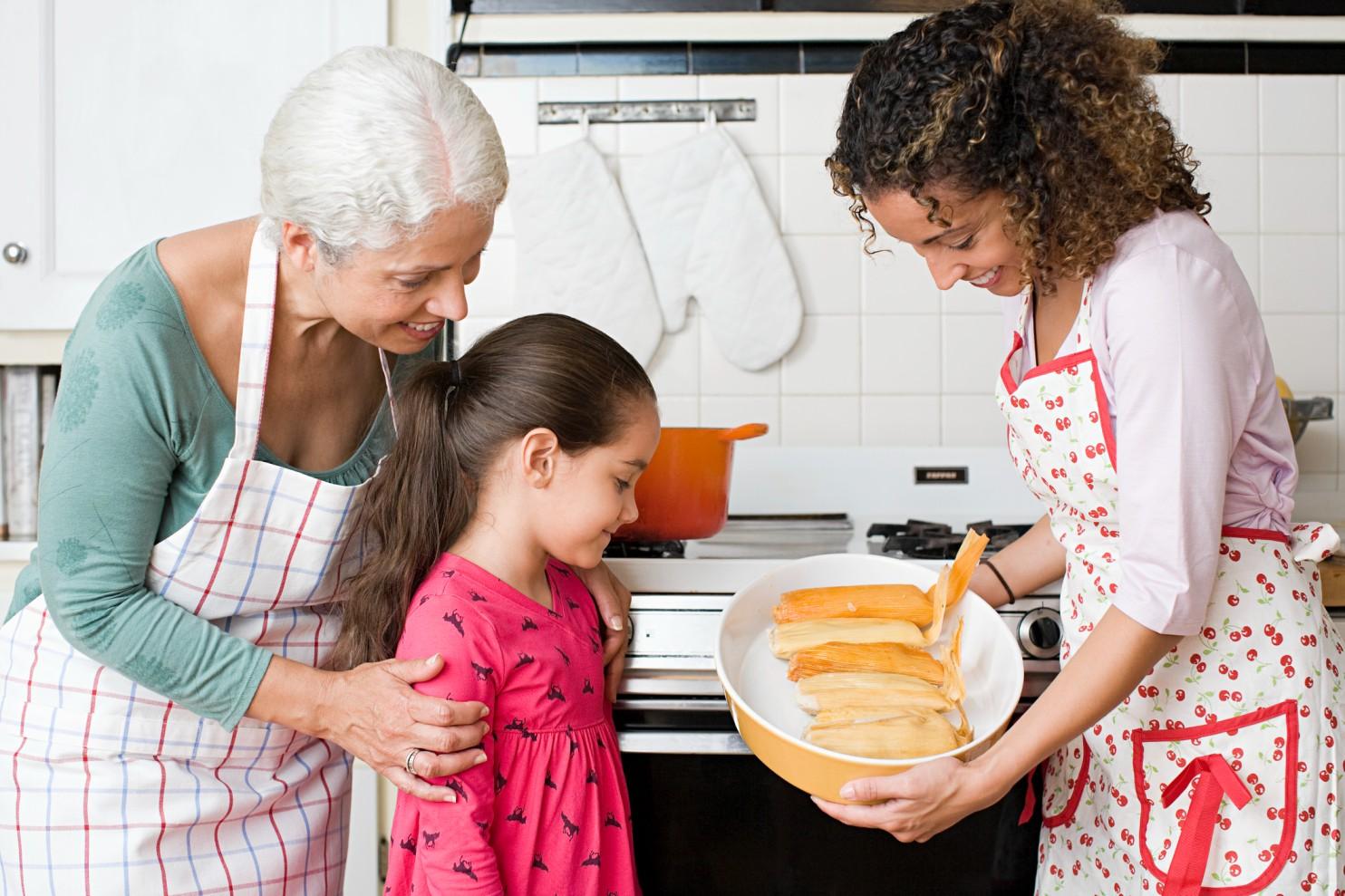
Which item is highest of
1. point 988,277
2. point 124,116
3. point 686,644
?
point 124,116

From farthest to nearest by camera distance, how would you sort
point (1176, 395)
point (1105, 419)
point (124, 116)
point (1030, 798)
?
point (124, 116) → point (1030, 798) → point (1105, 419) → point (1176, 395)

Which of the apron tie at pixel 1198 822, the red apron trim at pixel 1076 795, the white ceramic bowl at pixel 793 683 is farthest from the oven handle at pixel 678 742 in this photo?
the apron tie at pixel 1198 822

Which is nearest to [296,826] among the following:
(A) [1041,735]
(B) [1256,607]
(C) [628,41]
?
(A) [1041,735]

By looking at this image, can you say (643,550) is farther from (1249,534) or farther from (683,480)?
(1249,534)

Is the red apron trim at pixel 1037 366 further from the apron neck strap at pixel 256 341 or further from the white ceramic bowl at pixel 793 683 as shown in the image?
the apron neck strap at pixel 256 341

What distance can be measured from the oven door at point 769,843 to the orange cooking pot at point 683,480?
0.71 feet

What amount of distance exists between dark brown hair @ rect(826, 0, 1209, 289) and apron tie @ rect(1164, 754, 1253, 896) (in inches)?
17.5

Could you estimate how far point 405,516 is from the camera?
0.99 meters

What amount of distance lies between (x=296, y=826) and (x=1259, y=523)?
95cm

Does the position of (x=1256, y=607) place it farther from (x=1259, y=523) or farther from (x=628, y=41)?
(x=628, y=41)

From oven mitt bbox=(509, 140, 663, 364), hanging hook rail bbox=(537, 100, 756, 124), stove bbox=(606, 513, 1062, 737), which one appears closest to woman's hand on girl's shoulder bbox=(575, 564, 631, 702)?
stove bbox=(606, 513, 1062, 737)

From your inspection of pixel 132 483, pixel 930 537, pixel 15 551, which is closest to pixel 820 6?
pixel 930 537

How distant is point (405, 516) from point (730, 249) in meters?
0.95

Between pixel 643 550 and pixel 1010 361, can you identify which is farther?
pixel 643 550
